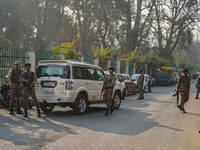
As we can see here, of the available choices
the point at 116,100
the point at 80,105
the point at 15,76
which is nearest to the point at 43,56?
the point at 116,100

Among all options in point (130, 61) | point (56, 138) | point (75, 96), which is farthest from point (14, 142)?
point (130, 61)

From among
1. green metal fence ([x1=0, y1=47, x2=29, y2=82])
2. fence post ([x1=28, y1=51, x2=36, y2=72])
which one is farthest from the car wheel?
fence post ([x1=28, y1=51, x2=36, y2=72])

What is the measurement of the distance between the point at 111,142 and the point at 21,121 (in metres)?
3.42

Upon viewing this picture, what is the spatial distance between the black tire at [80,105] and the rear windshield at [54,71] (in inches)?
35.9

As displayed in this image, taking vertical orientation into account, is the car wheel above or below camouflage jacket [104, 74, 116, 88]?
below

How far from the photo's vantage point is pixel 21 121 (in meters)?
8.05

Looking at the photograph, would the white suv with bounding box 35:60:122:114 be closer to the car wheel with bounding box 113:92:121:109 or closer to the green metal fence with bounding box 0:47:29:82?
the car wheel with bounding box 113:92:121:109

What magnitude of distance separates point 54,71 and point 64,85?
2.22 feet

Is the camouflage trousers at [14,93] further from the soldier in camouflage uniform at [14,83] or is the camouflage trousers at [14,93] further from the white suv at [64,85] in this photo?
the white suv at [64,85]

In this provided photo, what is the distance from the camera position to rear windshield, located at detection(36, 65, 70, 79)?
9070 millimetres

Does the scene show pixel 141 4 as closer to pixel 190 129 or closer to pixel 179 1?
pixel 179 1

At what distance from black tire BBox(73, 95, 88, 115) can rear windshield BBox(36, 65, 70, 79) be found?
0.91 m

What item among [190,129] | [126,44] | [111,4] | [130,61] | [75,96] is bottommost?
[190,129]

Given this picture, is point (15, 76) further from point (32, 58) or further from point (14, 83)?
point (32, 58)
